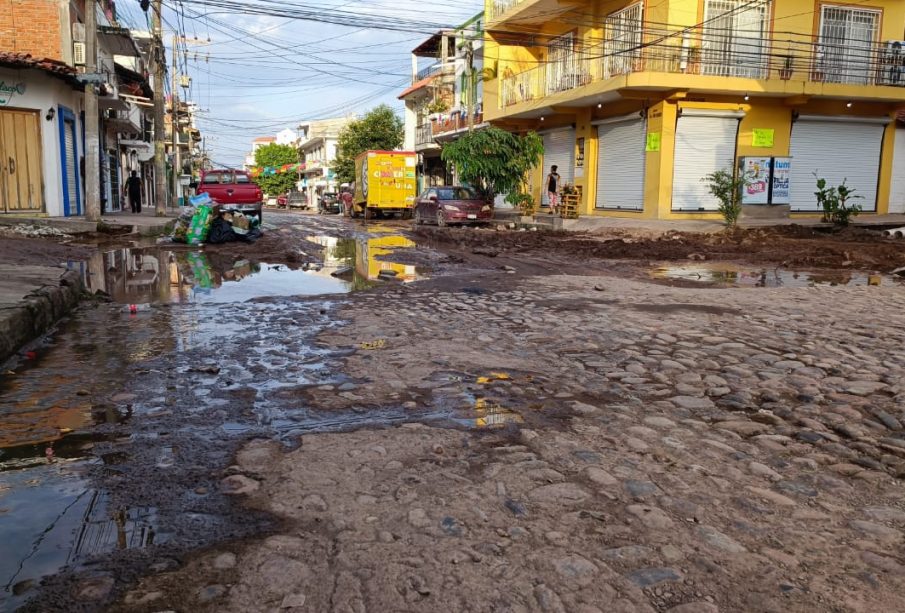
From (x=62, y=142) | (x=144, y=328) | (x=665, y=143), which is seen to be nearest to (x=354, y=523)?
(x=144, y=328)

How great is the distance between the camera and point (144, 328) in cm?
644

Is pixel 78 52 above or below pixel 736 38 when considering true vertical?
below

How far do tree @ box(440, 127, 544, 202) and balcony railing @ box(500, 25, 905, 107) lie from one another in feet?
10.6

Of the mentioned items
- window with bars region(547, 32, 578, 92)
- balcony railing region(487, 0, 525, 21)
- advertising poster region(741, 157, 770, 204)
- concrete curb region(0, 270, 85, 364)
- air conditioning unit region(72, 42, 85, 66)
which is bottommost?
concrete curb region(0, 270, 85, 364)

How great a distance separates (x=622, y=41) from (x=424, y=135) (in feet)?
85.2

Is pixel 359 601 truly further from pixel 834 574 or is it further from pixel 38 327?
pixel 38 327

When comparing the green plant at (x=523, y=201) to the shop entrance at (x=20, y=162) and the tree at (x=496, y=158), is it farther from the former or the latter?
the shop entrance at (x=20, y=162)

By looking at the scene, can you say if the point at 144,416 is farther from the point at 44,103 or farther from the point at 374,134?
the point at 374,134

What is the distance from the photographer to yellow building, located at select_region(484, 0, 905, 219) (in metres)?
21.2

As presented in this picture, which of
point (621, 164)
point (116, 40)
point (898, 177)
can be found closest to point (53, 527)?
point (621, 164)

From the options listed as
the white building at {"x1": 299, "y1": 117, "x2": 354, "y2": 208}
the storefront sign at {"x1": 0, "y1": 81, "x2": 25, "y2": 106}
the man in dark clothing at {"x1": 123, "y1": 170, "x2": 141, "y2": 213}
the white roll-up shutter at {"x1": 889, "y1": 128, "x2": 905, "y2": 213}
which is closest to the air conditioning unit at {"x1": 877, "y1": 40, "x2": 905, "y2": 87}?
the white roll-up shutter at {"x1": 889, "y1": 128, "x2": 905, "y2": 213}

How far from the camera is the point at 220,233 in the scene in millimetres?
16156

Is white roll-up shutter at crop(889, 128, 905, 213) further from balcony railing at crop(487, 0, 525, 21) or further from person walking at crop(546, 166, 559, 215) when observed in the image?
balcony railing at crop(487, 0, 525, 21)

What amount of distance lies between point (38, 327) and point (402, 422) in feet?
13.2
